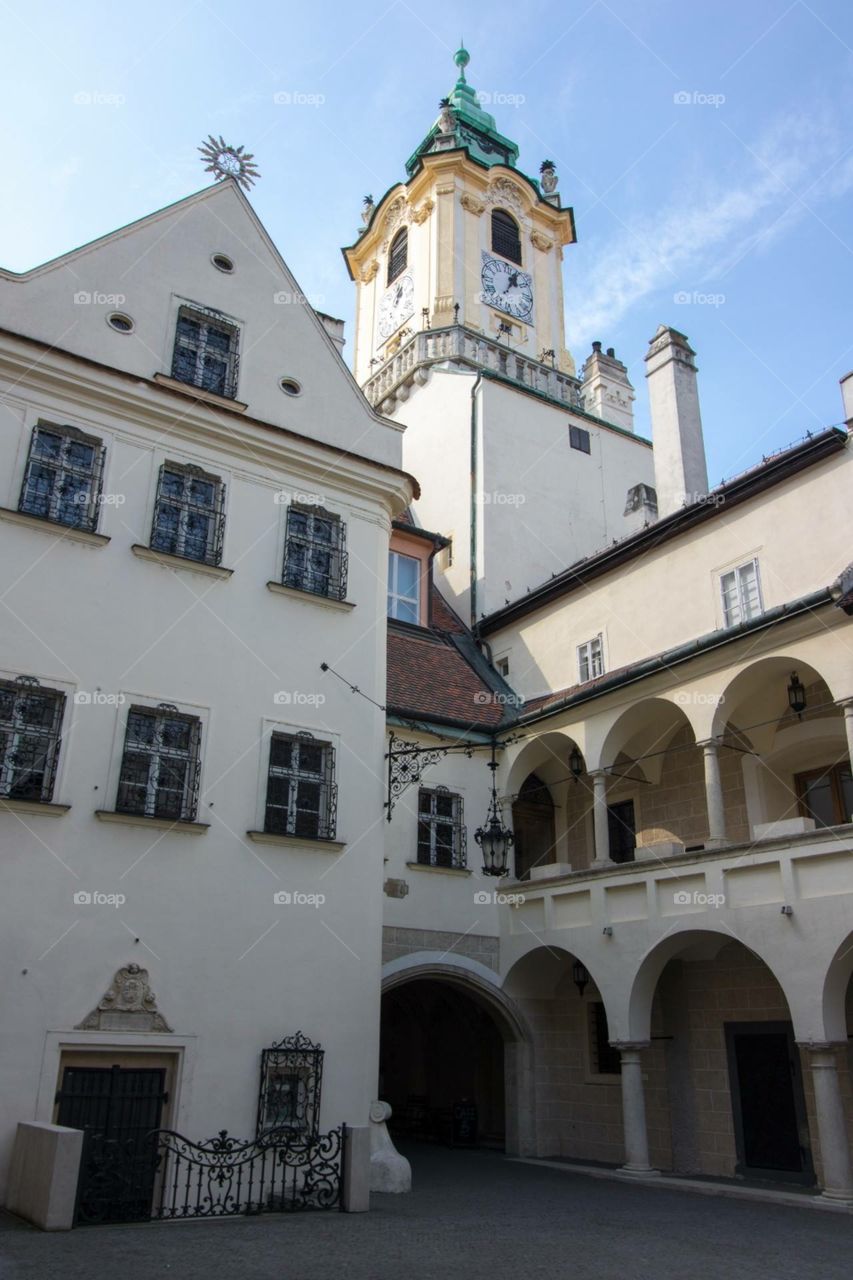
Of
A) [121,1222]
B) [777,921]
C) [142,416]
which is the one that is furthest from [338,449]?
[121,1222]

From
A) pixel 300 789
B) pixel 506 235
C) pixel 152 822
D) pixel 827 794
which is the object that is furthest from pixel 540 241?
pixel 152 822

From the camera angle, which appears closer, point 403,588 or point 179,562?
point 179,562

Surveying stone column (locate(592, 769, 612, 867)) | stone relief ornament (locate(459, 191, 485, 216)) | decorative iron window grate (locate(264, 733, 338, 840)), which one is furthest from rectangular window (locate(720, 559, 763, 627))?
stone relief ornament (locate(459, 191, 485, 216))

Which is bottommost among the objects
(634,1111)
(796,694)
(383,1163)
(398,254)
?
(383,1163)

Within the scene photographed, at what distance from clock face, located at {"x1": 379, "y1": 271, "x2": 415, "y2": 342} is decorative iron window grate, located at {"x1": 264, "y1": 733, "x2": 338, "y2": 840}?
21.2 metres

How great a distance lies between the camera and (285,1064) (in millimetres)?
13008

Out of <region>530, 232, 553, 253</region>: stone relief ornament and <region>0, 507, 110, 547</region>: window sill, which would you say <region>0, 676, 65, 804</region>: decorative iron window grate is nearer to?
<region>0, 507, 110, 547</region>: window sill

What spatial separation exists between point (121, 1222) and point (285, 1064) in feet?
10.4

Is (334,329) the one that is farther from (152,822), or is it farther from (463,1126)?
(463,1126)

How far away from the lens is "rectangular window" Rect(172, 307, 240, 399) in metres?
15.4

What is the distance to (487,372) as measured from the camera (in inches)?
1102

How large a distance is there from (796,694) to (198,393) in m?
10.1

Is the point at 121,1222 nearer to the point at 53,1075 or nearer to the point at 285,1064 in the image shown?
the point at 53,1075

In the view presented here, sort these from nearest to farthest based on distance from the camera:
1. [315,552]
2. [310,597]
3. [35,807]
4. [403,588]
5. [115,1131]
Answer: [115,1131]
[35,807]
[310,597]
[315,552]
[403,588]
